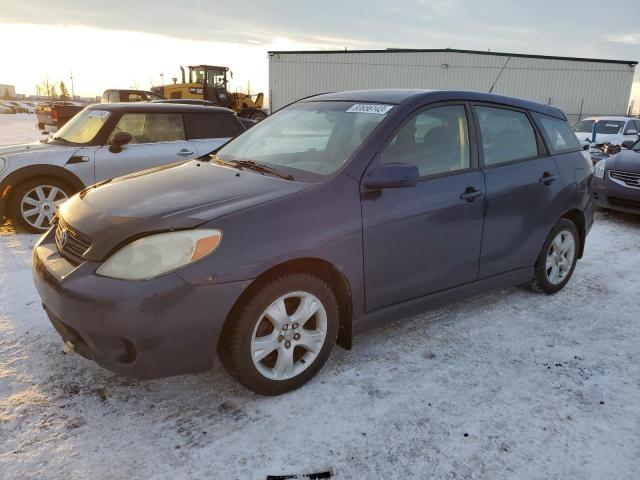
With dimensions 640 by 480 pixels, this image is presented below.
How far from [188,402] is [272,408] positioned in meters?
0.47

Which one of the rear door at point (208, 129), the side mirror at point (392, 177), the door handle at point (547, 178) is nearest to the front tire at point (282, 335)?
the side mirror at point (392, 177)

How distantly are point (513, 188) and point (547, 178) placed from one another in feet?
1.69

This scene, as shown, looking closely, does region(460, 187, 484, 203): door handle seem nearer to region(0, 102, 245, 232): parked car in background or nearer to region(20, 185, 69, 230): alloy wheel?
region(0, 102, 245, 232): parked car in background

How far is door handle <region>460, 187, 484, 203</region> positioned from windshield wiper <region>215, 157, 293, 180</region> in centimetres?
120

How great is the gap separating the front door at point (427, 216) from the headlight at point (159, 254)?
37.3 inches

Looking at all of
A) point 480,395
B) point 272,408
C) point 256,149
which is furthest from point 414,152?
point 272,408

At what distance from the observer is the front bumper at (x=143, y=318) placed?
2.24 m

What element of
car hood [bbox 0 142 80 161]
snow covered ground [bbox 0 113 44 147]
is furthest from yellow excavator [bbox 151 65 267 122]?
car hood [bbox 0 142 80 161]

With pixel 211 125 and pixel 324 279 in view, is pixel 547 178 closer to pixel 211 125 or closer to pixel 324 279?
pixel 324 279

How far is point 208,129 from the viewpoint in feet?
22.4

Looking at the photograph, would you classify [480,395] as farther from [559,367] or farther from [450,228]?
[450,228]

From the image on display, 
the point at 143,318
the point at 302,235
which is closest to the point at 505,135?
the point at 302,235

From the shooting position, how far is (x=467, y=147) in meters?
3.45

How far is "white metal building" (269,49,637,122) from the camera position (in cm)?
3438
